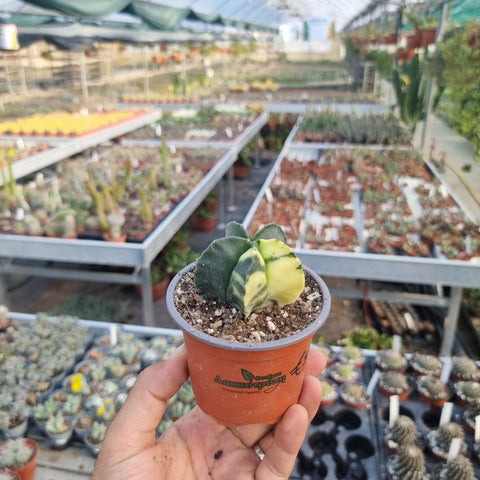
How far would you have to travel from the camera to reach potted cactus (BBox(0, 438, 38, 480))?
62.6 inches

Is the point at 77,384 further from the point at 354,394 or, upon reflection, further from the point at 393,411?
the point at 393,411

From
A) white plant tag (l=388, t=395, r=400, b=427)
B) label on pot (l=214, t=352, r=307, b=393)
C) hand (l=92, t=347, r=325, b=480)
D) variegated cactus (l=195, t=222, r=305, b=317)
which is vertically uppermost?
variegated cactus (l=195, t=222, r=305, b=317)

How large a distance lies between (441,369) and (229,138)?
16.7ft

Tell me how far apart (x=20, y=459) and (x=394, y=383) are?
5.06ft

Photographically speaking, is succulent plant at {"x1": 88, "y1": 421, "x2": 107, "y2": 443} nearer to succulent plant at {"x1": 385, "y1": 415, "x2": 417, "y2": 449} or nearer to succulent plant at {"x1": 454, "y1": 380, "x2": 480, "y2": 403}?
succulent plant at {"x1": 385, "y1": 415, "x2": 417, "y2": 449}

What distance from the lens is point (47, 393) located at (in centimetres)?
209

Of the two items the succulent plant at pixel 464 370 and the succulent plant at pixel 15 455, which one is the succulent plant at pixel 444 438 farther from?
the succulent plant at pixel 15 455

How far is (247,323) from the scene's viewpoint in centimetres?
100

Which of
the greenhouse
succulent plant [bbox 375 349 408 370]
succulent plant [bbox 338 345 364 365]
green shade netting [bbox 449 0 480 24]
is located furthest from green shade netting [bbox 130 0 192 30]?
succulent plant [bbox 375 349 408 370]

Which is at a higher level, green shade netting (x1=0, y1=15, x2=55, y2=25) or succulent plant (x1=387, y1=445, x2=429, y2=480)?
green shade netting (x1=0, y1=15, x2=55, y2=25)

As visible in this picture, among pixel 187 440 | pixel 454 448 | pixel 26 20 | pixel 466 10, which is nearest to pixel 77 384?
pixel 187 440

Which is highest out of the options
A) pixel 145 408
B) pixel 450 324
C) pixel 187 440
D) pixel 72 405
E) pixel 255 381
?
pixel 255 381

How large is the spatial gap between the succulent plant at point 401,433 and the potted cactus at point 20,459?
1.35 metres

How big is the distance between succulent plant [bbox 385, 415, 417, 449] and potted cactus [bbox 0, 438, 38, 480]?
1.35m
